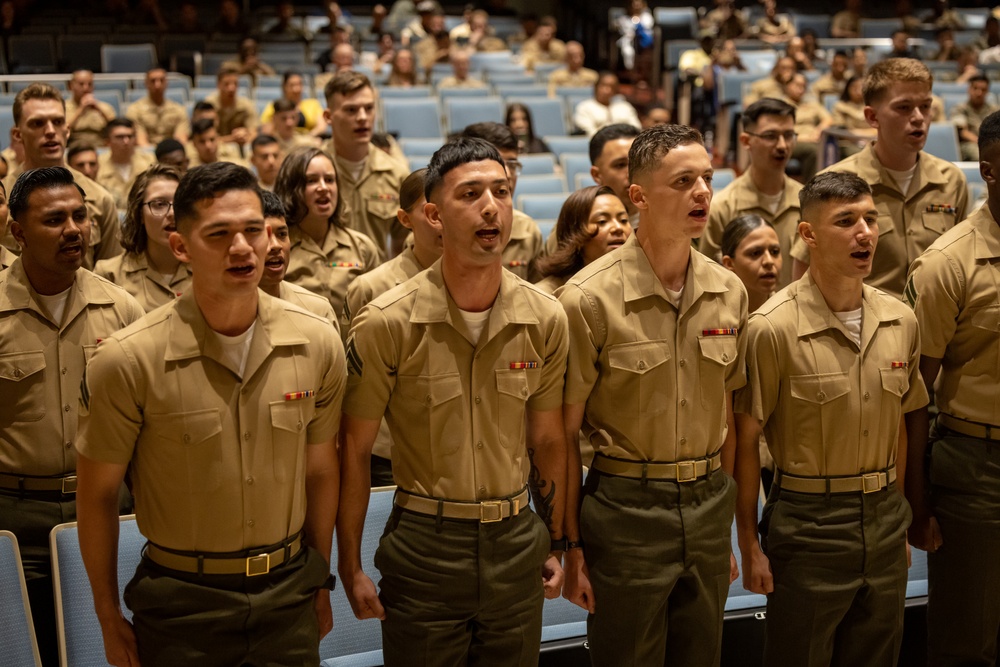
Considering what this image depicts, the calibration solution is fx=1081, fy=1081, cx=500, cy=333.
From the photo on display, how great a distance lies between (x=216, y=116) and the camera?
7.78 meters

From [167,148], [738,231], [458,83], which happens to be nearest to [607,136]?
[738,231]

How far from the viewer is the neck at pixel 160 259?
324 cm

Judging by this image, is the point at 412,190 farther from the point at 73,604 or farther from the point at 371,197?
the point at 73,604

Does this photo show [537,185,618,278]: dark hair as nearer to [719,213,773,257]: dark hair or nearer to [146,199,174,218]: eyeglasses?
[719,213,773,257]: dark hair

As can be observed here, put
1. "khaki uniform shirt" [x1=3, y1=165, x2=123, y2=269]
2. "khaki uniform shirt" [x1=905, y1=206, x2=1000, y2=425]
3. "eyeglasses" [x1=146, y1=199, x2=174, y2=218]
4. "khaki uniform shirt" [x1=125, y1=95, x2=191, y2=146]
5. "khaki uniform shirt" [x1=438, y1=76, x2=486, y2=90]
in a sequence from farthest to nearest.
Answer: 1. "khaki uniform shirt" [x1=438, y1=76, x2=486, y2=90]
2. "khaki uniform shirt" [x1=125, y1=95, x2=191, y2=146]
3. "khaki uniform shirt" [x1=3, y1=165, x2=123, y2=269]
4. "eyeglasses" [x1=146, y1=199, x2=174, y2=218]
5. "khaki uniform shirt" [x1=905, y1=206, x2=1000, y2=425]

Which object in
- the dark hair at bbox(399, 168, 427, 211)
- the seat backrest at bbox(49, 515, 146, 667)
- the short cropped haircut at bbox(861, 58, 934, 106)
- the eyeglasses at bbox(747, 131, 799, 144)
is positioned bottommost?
the seat backrest at bbox(49, 515, 146, 667)

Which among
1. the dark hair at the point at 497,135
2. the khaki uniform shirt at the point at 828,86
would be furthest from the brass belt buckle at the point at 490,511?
the khaki uniform shirt at the point at 828,86

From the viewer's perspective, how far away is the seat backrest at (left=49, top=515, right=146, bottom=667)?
7.82ft

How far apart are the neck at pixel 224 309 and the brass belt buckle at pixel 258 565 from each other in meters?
0.41

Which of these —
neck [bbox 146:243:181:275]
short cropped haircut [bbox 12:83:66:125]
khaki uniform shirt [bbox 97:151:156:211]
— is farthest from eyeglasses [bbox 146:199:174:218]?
khaki uniform shirt [bbox 97:151:156:211]

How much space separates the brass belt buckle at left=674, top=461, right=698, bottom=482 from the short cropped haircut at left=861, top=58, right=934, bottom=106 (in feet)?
4.99

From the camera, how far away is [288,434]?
1992mm

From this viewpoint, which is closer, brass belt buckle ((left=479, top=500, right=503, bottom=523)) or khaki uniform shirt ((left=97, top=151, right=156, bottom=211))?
brass belt buckle ((left=479, top=500, right=503, bottom=523))

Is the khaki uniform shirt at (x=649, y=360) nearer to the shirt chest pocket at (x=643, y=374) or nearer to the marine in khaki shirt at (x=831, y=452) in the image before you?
the shirt chest pocket at (x=643, y=374)
